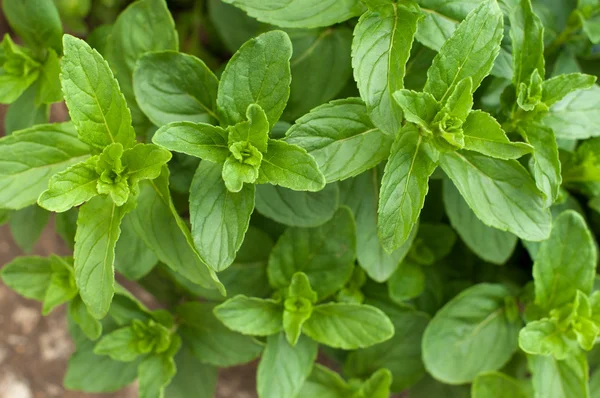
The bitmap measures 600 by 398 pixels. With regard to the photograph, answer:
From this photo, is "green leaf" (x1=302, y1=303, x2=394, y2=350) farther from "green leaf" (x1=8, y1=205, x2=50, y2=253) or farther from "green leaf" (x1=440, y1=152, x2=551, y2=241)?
"green leaf" (x1=8, y1=205, x2=50, y2=253)

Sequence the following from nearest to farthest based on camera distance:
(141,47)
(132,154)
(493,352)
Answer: (132,154)
(141,47)
(493,352)

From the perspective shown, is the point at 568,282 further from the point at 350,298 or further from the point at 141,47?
the point at 141,47

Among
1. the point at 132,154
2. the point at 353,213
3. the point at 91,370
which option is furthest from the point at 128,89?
the point at 91,370

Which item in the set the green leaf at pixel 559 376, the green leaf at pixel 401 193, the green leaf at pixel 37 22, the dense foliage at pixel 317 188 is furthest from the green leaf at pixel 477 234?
the green leaf at pixel 37 22

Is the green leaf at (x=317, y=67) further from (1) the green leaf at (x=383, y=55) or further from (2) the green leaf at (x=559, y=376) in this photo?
(2) the green leaf at (x=559, y=376)

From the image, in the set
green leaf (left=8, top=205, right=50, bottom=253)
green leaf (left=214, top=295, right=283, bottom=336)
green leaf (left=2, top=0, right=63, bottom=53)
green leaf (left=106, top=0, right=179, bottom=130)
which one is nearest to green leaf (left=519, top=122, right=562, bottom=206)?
green leaf (left=214, top=295, right=283, bottom=336)

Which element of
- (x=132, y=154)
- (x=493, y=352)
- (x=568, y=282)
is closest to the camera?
(x=132, y=154)
